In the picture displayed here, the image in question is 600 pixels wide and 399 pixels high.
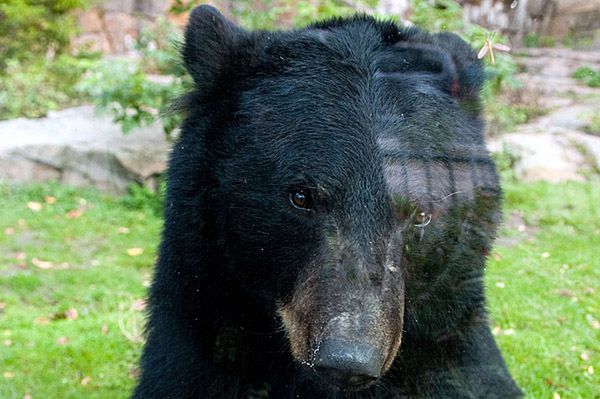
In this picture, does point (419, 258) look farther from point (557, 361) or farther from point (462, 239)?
point (557, 361)

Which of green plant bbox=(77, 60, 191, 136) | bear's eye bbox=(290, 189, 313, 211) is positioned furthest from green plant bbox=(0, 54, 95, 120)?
bear's eye bbox=(290, 189, 313, 211)

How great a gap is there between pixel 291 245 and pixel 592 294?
11.4 feet

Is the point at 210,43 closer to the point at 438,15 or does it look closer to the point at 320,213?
the point at 320,213

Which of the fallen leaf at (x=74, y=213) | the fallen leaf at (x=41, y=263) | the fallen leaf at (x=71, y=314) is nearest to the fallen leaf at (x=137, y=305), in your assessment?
the fallen leaf at (x=71, y=314)

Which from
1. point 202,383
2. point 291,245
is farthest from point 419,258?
point 202,383

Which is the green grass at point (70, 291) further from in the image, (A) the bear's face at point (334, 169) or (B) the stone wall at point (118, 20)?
(B) the stone wall at point (118, 20)

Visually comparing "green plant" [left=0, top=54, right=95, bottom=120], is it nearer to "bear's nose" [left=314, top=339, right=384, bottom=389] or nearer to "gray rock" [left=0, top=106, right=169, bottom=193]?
"gray rock" [left=0, top=106, right=169, bottom=193]

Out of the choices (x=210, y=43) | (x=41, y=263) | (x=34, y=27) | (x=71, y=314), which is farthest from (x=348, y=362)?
(x=34, y=27)

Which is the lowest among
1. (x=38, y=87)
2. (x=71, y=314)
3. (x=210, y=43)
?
(x=38, y=87)

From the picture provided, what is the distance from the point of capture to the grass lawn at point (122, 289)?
14.1 ft

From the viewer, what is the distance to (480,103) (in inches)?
110

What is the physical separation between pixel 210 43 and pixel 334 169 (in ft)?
2.31

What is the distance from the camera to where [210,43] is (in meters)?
2.73

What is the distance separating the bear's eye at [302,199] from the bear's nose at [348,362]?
1.52 feet
